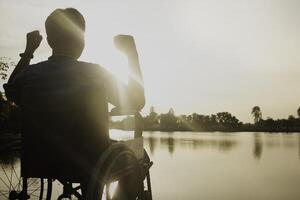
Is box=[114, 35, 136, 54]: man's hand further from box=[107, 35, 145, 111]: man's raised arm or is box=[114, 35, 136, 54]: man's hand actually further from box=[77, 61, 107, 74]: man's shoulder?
box=[77, 61, 107, 74]: man's shoulder

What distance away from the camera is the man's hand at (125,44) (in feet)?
7.69

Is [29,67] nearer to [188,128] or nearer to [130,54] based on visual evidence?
[130,54]

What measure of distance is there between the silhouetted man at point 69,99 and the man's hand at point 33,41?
0.21 meters

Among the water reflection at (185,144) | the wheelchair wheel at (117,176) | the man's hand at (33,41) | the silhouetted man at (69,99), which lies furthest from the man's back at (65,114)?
the water reflection at (185,144)

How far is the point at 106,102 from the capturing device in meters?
2.42

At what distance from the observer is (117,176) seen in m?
2.45

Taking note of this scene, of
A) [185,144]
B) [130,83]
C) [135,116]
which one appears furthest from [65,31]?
[185,144]

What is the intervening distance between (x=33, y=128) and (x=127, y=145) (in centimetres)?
60

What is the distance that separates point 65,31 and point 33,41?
35 centimetres

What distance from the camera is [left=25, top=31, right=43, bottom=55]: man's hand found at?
2738 mm

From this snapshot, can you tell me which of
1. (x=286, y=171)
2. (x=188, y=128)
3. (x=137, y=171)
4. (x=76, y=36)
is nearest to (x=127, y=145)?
(x=137, y=171)

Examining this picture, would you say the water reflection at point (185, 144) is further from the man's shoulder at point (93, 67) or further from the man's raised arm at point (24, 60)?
the man's shoulder at point (93, 67)

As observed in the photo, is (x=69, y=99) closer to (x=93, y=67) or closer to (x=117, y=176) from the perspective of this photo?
(x=93, y=67)

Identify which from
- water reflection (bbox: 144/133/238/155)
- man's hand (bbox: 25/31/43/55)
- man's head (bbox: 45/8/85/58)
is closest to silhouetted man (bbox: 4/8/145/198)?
man's head (bbox: 45/8/85/58)
